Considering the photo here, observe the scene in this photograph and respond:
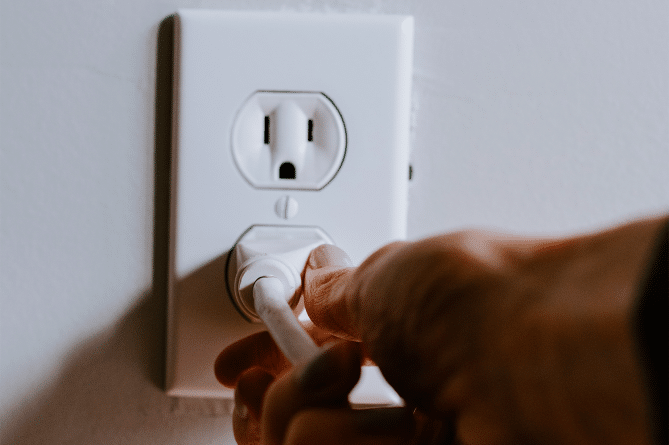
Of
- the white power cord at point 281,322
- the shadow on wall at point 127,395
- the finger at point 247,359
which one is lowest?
the shadow on wall at point 127,395

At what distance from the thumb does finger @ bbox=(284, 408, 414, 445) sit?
38 millimetres

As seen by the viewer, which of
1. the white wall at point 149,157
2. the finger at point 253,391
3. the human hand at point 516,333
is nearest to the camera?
the human hand at point 516,333

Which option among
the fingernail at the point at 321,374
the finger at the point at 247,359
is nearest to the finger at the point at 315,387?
the fingernail at the point at 321,374

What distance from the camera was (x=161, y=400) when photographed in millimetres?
291

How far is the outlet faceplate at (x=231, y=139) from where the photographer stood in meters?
0.27

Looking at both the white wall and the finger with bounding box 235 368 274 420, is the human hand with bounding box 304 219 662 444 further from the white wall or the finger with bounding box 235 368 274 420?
the white wall

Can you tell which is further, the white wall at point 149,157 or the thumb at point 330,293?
the white wall at point 149,157

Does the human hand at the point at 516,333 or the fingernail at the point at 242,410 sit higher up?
the human hand at the point at 516,333

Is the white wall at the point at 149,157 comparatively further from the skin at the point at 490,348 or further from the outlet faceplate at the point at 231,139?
the skin at the point at 490,348

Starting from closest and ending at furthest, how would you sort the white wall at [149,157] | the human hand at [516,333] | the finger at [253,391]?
the human hand at [516,333]
the finger at [253,391]
the white wall at [149,157]

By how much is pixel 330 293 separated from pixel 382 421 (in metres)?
0.07

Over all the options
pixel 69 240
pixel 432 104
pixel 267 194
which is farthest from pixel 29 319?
pixel 432 104

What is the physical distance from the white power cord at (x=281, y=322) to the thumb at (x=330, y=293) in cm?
1

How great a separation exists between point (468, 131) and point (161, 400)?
0.83 ft
